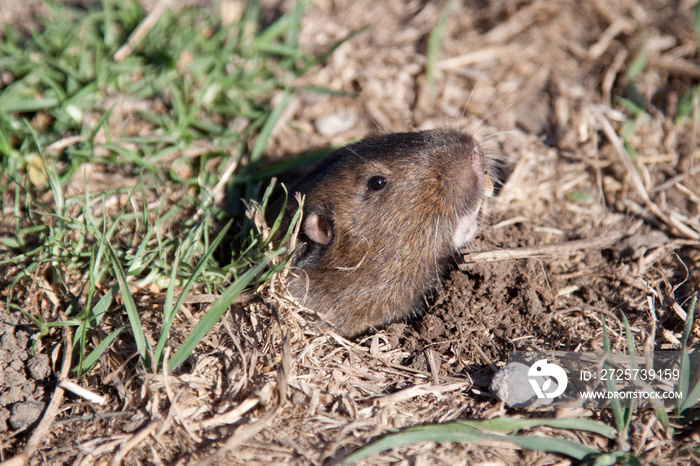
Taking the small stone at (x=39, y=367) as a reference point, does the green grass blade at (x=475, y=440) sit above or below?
above

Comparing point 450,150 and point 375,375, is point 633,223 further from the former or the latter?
point 375,375

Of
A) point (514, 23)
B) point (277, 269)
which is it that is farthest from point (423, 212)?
point (514, 23)

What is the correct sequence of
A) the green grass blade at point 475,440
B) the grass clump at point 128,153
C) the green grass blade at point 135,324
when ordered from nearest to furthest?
the green grass blade at point 475,440, the green grass blade at point 135,324, the grass clump at point 128,153

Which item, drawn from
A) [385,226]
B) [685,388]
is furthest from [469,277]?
[685,388]

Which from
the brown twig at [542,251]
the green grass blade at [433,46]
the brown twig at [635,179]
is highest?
the green grass blade at [433,46]

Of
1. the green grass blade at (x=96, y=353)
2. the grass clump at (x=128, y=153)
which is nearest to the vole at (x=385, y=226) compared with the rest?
the grass clump at (x=128, y=153)

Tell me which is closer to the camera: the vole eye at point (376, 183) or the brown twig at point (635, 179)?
the vole eye at point (376, 183)

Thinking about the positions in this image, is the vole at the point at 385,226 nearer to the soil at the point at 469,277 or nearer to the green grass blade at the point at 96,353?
the soil at the point at 469,277

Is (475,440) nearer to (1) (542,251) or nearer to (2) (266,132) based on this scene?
(1) (542,251)
